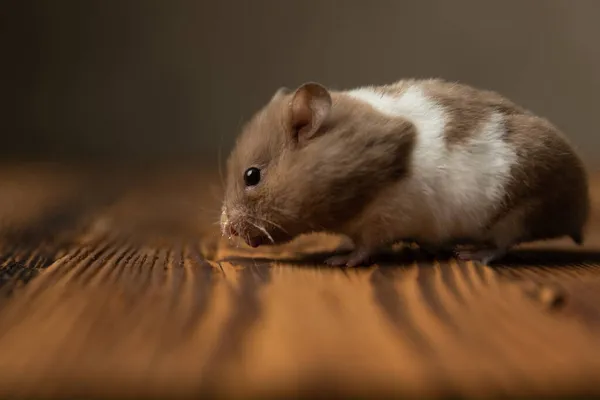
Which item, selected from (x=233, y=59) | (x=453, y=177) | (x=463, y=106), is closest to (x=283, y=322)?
(x=453, y=177)

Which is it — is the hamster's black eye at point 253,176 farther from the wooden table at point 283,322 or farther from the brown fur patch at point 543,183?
the brown fur patch at point 543,183

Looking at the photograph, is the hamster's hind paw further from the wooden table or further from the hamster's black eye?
the hamster's black eye

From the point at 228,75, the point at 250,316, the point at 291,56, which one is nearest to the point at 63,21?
the point at 228,75

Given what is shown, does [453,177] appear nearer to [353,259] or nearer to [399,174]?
Answer: [399,174]

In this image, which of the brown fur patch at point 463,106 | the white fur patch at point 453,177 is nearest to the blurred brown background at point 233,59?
the brown fur patch at point 463,106

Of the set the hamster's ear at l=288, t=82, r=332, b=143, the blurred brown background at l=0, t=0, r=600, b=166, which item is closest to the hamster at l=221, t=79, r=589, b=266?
the hamster's ear at l=288, t=82, r=332, b=143

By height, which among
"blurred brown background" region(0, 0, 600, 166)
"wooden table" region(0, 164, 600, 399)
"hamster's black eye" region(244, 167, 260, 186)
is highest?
"blurred brown background" region(0, 0, 600, 166)

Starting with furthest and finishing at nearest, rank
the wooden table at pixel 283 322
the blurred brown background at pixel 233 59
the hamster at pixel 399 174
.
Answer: the blurred brown background at pixel 233 59 < the hamster at pixel 399 174 < the wooden table at pixel 283 322
